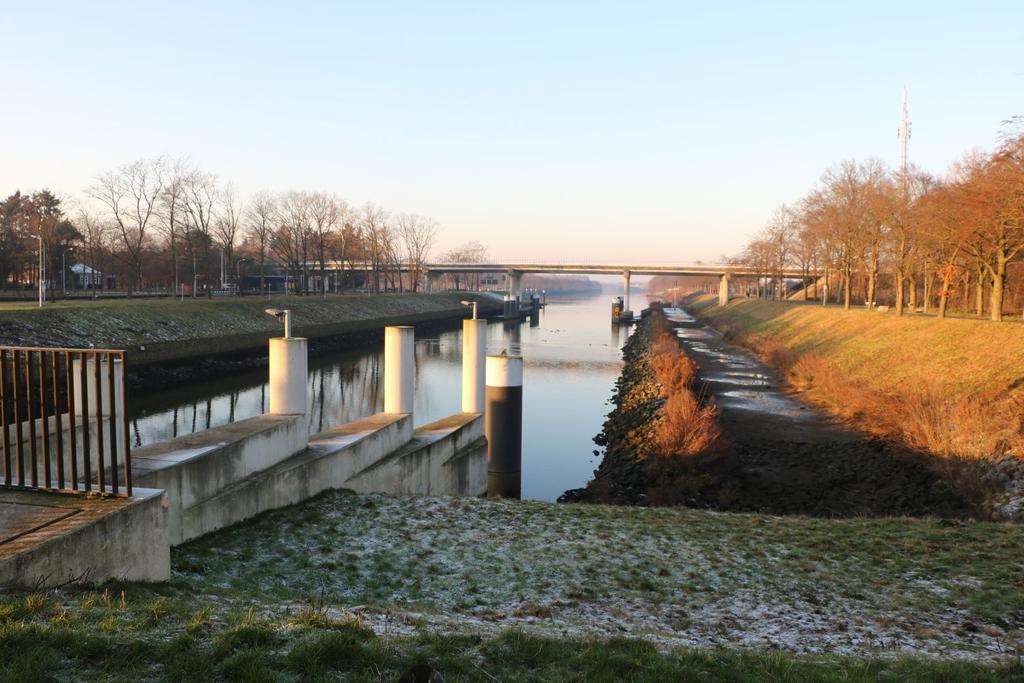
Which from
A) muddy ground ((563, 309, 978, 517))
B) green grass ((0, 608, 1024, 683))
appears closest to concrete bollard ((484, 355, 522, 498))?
muddy ground ((563, 309, 978, 517))


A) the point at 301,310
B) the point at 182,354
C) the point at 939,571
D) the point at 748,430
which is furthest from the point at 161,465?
the point at 301,310

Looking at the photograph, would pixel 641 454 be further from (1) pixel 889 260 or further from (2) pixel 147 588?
(1) pixel 889 260

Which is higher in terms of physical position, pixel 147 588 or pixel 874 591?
pixel 147 588

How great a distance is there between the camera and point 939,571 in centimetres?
927

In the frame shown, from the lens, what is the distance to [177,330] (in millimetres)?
39750

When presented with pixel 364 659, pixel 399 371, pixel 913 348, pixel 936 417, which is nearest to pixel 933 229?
pixel 913 348

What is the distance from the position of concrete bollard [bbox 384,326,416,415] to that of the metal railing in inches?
321

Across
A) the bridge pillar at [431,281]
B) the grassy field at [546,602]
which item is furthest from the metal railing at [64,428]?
the bridge pillar at [431,281]

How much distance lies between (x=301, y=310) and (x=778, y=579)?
2129 inches

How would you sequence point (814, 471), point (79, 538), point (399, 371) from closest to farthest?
point (79, 538)
point (399, 371)
point (814, 471)

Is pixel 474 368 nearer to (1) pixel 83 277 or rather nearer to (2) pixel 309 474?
(2) pixel 309 474

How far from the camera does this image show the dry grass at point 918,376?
1750cm

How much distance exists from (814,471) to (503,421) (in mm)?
8618

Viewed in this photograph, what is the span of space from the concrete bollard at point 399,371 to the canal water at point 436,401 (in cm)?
527
